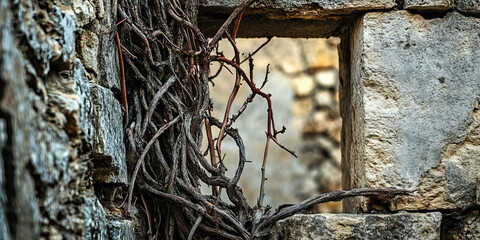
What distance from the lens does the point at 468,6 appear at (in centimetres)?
193

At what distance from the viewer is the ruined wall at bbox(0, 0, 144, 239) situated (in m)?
0.88

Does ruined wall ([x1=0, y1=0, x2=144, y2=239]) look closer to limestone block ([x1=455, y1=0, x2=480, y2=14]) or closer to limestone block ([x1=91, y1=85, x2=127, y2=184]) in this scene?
limestone block ([x1=91, y1=85, x2=127, y2=184])

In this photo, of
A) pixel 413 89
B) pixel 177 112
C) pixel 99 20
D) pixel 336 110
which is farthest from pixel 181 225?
pixel 336 110

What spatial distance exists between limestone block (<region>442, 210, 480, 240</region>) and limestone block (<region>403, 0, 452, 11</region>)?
592 mm

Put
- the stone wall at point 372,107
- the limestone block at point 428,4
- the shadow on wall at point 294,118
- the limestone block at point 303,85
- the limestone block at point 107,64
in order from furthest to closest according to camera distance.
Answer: the limestone block at point 303,85
the shadow on wall at point 294,118
the limestone block at point 428,4
the limestone block at point 107,64
the stone wall at point 372,107

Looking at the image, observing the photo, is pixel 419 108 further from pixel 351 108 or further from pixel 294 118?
pixel 294 118

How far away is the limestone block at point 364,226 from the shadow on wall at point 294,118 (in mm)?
3693

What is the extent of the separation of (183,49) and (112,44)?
26cm

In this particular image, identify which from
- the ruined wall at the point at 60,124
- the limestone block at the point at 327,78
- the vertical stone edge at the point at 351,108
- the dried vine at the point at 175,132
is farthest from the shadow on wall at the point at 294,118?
the ruined wall at the point at 60,124

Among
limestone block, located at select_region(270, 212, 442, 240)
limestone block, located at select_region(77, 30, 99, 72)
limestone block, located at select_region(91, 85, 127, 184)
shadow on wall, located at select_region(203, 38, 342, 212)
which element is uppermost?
shadow on wall, located at select_region(203, 38, 342, 212)

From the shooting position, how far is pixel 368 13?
196cm

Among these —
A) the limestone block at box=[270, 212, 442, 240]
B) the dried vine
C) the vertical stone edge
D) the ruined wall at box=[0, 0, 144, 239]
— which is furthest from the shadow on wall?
the ruined wall at box=[0, 0, 144, 239]

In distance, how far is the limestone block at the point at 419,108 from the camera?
1849 mm

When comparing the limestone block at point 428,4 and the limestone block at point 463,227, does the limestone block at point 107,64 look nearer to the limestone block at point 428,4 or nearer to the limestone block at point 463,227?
the limestone block at point 428,4
